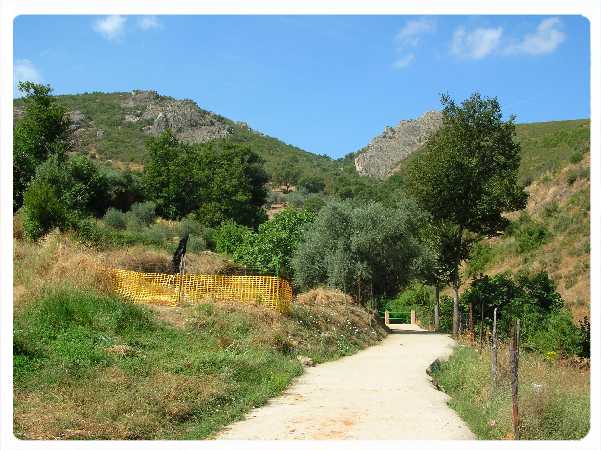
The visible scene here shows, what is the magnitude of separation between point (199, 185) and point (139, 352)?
42.3 meters

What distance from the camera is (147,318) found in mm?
15680

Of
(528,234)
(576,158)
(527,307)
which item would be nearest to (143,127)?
(528,234)

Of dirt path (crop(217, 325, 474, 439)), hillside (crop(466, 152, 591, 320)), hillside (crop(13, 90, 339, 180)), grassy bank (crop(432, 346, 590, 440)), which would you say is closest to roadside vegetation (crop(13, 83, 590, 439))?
grassy bank (crop(432, 346, 590, 440))

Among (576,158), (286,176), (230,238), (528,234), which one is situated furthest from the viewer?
(286,176)

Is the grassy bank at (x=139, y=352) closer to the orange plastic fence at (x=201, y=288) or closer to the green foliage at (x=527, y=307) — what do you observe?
the orange plastic fence at (x=201, y=288)

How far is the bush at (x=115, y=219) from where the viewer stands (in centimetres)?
4116

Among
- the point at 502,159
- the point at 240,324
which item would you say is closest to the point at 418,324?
the point at 502,159

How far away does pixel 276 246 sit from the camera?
36750mm

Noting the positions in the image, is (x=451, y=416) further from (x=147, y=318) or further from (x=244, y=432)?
(x=147, y=318)

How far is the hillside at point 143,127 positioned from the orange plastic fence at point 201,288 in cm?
5333

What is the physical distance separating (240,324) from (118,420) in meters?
7.46

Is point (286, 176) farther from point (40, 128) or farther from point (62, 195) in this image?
point (62, 195)

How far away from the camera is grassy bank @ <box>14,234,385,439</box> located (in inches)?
340

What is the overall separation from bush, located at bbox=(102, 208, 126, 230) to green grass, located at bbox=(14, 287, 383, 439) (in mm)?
25071
